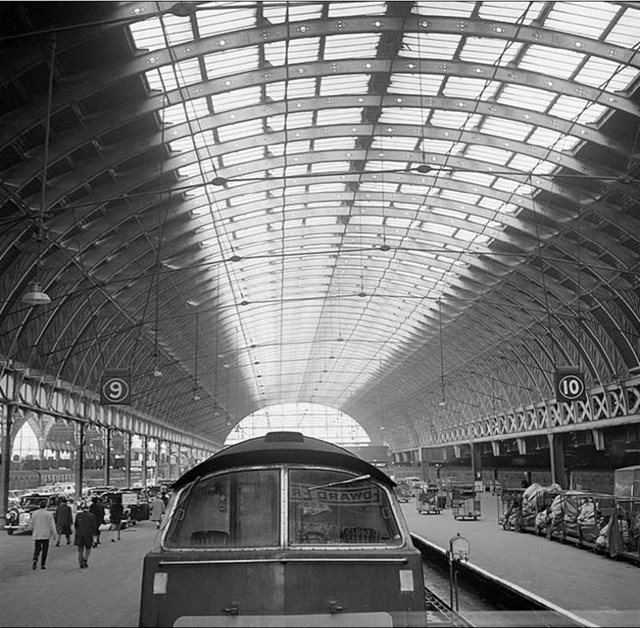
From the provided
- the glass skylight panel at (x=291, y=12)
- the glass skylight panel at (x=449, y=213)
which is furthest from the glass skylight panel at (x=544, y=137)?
the glass skylight panel at (x=291, y=12)

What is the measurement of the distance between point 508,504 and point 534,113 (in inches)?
665

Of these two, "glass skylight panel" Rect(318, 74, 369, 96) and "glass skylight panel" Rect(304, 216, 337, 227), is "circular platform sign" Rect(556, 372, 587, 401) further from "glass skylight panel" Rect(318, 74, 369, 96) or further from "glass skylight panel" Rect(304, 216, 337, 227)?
"glass skylight panel" Rect(304, 216, 337, 227)

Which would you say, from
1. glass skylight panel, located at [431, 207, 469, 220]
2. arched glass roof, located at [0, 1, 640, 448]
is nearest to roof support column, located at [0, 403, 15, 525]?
arched glass roof, located at [0, 1, 640, 448]

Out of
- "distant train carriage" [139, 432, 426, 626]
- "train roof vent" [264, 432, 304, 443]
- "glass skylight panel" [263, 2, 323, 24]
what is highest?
"glass skylight panel" [263, 2, 323, 24]

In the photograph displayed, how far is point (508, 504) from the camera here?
33562mm

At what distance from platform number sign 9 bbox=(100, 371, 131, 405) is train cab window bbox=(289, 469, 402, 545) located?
23119 millimetres

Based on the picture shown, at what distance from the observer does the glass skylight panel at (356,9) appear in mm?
21691

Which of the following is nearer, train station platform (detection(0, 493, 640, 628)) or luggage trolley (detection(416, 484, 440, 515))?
train station platform (detection(0, 493, 640, 628))

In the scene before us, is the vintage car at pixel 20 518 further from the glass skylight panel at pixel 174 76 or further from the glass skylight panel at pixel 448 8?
the glass skylight panel at pixel 448 8

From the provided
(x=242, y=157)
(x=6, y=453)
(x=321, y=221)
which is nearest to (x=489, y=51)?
(x=242, y=157)

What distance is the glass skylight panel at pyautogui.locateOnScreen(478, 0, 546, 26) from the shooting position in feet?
71.3

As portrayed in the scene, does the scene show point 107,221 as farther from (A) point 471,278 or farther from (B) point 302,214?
(A) point 471,278

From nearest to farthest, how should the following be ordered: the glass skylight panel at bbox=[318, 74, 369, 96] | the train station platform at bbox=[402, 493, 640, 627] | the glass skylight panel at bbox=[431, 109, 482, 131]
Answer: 1. the train station platform at bbox=[402, 493, 640, 627]
2. the glass skylight panel at bbox=[318, 74, 369, 96]
3. the glass skylight panel at bbox=[431, 109, 482, 131]

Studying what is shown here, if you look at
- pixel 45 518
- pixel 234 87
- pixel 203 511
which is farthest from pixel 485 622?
pixel 234 87
